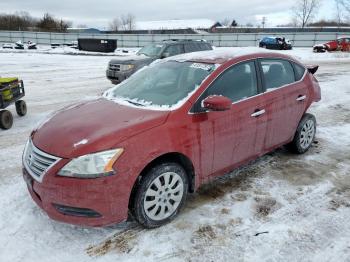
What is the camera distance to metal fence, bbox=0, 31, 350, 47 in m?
39.6

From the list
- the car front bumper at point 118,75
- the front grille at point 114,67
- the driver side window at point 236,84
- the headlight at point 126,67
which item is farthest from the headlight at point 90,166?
the front grille at point 114,67

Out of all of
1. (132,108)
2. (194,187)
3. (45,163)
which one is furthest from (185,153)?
(45,163)

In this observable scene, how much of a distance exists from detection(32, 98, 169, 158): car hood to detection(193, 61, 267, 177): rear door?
0.62 m

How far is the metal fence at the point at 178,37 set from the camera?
39.6 metres

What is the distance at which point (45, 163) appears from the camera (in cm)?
310

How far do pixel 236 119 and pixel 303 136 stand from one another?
6.36ft

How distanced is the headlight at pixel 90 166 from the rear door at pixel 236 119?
108 cm

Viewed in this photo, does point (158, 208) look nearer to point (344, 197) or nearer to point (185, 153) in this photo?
point (185, 153)

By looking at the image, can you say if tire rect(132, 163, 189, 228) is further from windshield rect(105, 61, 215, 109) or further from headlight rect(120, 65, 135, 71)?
headlight rect(120, 65, 135, 71)

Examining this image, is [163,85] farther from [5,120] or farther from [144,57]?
[144,57]

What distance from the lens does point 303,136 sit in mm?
5383

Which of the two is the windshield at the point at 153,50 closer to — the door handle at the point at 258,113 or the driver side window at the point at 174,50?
the driver side window at the point at 174,50

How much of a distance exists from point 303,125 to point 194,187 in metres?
2.41

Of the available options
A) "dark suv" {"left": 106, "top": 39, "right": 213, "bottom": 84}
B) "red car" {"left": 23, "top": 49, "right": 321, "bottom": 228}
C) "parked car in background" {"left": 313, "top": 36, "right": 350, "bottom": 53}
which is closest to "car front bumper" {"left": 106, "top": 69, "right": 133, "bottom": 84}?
"dark suv" {"left": 106, "top": 39, "right": 213, "bottom": 84}
